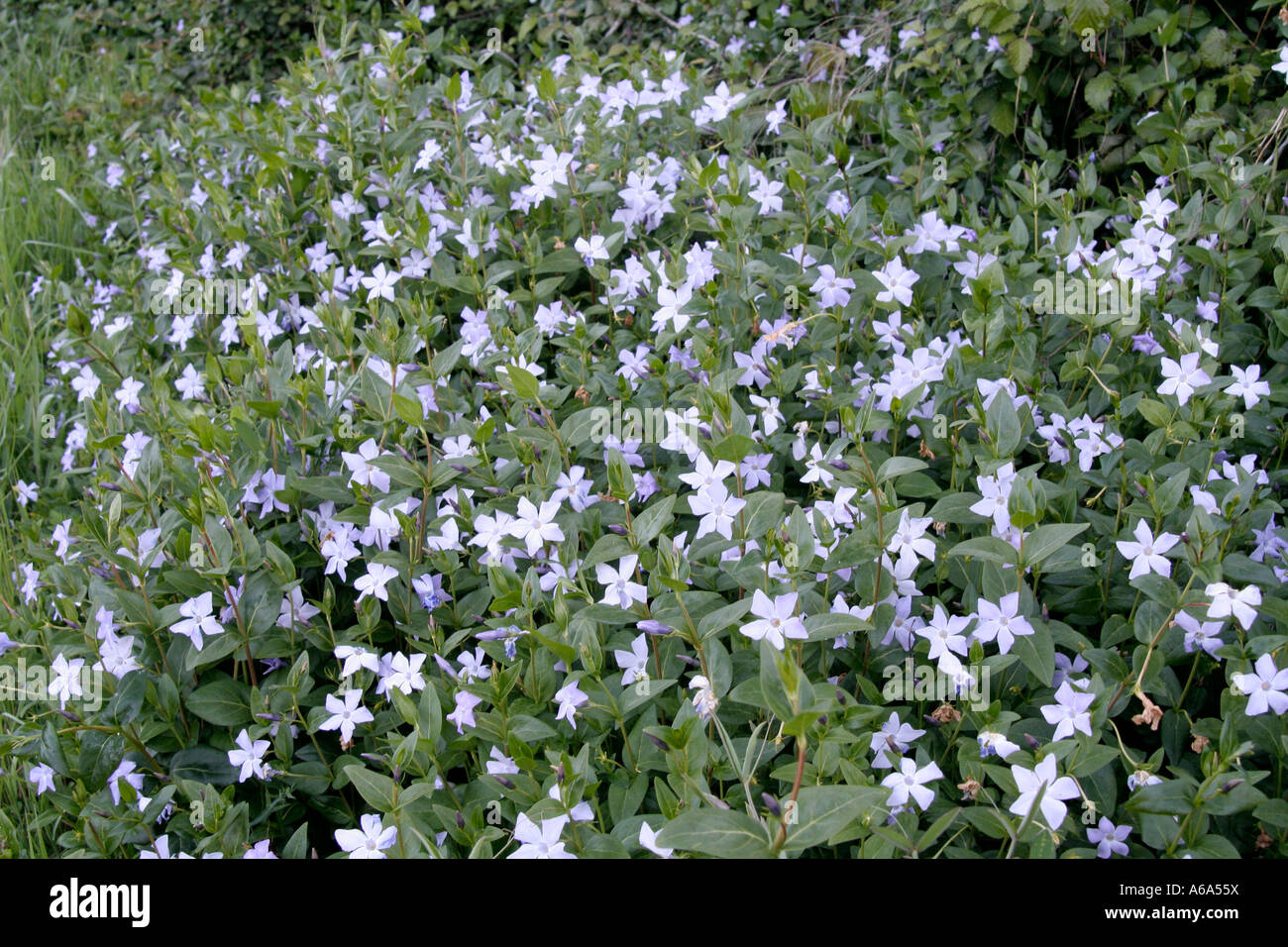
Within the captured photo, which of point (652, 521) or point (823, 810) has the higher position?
point (652, 521)

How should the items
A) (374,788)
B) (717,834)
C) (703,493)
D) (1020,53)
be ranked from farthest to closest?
(1020,53)
(703,493)
(374,788)
(717,834)

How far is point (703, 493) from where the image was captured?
2008 millimetres

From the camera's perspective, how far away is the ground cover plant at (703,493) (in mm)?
1748

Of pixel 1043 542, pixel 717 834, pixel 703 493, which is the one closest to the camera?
pixel 717 834

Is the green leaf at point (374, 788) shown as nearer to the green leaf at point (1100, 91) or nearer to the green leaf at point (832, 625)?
the green leaf at point (832, 625)

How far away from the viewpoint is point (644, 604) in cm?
184

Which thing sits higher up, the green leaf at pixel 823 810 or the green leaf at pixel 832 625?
the green leaf at pixel 832 625

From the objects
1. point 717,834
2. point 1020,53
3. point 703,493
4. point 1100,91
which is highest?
point 1020,53

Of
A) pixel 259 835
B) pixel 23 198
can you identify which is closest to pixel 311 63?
pixel 23 198

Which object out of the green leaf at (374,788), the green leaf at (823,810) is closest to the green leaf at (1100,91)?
the green leaf at (823,810)

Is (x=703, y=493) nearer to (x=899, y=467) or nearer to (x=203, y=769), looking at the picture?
(x=899, y=467)

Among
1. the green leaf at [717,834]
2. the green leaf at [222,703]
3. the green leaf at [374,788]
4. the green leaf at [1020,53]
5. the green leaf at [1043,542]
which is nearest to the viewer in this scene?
the green leaf at [717,834]

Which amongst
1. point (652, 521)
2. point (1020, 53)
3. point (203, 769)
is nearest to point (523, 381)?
point (652, 521)

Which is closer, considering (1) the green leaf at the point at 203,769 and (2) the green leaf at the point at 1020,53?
(1) the green leaf at the point at 203,769
